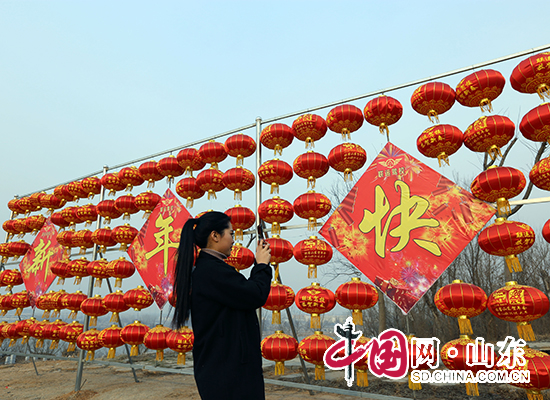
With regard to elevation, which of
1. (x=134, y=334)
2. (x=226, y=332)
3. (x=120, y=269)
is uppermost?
(x=120, y=269)

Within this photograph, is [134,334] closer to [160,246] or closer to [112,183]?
[160,246]

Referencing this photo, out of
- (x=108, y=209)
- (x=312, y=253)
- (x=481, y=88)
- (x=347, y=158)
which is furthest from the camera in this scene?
(x=108, y=209)

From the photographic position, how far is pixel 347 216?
368cm

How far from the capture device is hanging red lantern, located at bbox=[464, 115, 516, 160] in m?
3.01

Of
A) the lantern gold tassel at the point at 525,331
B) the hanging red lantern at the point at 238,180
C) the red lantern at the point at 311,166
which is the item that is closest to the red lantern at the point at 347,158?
the red lantern at the point at 311,166

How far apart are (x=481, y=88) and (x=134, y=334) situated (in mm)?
5025

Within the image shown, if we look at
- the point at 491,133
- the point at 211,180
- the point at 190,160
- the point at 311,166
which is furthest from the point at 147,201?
the point at 491,133

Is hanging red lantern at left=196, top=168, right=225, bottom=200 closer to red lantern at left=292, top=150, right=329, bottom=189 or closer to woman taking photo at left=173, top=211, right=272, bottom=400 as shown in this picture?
red lantern at left=292, top=150, right=329, bottom=189

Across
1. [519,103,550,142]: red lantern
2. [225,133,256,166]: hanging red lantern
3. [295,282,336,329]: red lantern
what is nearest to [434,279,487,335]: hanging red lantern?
[295,282,336,329]: red lantern

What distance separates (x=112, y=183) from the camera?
5.62 m

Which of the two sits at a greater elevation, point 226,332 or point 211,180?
point 211,180

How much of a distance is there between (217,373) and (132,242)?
4038 millimetres

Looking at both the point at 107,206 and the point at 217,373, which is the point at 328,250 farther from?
the point at 107,206

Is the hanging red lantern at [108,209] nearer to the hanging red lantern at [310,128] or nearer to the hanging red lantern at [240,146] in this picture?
the hanging red lantern at [240,146]
